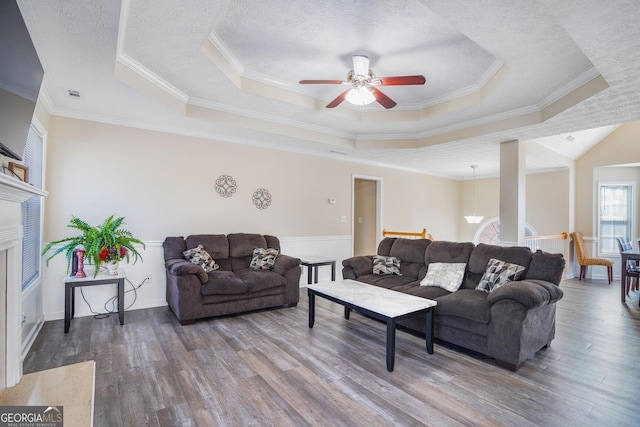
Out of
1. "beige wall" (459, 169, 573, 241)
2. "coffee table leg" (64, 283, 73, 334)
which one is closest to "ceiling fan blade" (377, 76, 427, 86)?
"coffee table leg" (64, 283, 73, 334)

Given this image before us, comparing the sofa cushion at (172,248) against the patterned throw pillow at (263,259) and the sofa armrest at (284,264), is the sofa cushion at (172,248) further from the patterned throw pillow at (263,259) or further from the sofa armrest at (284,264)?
the sofa armrest at (284,264)

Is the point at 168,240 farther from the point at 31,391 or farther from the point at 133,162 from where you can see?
the point at 31,391

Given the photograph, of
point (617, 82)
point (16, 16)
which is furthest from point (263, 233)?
point (617, 82)

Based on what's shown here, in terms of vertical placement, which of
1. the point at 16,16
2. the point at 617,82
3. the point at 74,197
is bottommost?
the point at 74,197

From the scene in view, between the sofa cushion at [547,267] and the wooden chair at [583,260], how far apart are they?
14.9 ft

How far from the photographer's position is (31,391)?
61.8 inches

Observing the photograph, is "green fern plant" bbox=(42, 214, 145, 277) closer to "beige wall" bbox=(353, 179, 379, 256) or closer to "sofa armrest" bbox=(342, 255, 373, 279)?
"sofa armrest" bbox=(342, 255, 373, 279)

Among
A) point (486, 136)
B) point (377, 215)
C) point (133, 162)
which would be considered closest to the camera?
point (133, 162)

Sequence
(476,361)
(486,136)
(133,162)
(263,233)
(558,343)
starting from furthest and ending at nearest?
(263,233)
(486,136)
(133,162)
(558,343)
(476,361)

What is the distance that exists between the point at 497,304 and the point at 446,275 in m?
0.92

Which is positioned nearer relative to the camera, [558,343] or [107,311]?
[558,343]

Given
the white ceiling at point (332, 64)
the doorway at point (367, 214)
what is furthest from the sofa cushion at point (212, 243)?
the doorway at point (367, 214)

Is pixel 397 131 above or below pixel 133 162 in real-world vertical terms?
above

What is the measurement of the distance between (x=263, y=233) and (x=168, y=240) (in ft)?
5.10
